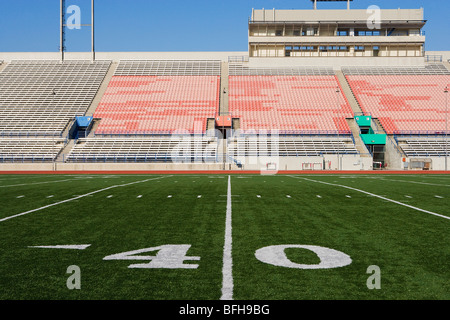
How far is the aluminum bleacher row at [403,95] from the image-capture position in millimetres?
41969

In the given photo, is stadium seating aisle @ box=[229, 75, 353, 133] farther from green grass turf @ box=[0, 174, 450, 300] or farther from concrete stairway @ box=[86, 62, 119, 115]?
green grass turf @ box=[0, 174, 450, 300]

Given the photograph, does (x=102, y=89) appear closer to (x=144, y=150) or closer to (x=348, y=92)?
(x=144, y=150)

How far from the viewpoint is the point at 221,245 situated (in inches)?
231

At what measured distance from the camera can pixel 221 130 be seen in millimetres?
43312

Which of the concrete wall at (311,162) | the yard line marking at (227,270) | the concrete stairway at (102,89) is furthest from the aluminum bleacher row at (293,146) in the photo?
the yard line marking at (227,270)

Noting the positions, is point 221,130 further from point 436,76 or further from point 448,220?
point 448,220

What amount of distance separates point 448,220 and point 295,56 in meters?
48.5

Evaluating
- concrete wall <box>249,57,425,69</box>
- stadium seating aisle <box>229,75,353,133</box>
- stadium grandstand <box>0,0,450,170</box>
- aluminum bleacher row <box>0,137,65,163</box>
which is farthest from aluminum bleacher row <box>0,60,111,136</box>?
concrete wall <box>249,57,425,69</box>

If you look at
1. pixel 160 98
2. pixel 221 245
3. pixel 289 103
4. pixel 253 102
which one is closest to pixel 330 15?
pixel 289 103

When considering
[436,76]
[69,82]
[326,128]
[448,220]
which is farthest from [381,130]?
[69,82]

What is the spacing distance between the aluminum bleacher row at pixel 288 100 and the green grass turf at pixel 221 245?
1243 inches

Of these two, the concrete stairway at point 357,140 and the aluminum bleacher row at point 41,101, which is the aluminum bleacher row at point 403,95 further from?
the aluminum bleacher row at point 41,101

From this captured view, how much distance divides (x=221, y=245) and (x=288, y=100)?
42.0 meters

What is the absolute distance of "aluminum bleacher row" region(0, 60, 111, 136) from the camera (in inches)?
1658
